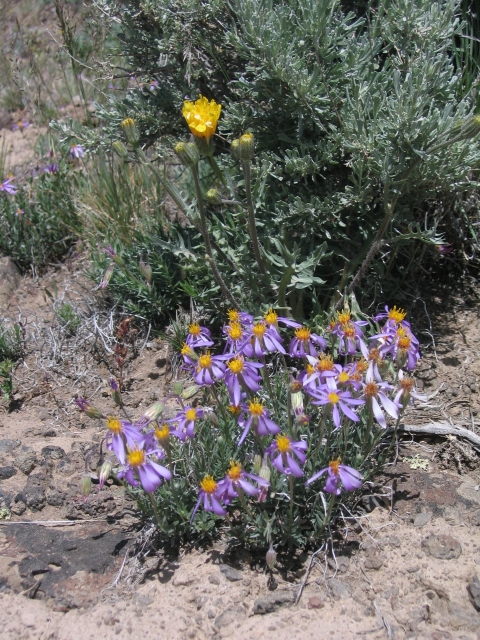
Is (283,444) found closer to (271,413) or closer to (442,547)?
(271,413)

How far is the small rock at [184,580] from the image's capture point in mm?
2211

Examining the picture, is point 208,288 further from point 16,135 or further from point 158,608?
Answer: point 16,135

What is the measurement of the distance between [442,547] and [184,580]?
0.90 metres

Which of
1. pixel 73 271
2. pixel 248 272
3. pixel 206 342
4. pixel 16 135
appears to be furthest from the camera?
pixel 16 135

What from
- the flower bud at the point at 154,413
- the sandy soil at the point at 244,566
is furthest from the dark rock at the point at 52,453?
the flower bud at the point at 154,413

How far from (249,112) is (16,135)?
149 inches

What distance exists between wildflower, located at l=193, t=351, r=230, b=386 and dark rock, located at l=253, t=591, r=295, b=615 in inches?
28.9

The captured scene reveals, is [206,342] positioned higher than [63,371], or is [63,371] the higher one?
[206,342]

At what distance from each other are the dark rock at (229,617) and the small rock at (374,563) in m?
0.46

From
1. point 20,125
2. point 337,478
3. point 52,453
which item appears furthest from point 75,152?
point 337,478

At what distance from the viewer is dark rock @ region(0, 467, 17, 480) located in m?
2.78

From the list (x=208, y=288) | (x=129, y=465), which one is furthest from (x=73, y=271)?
(x=129, y=465)

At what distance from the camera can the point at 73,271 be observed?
441 centimetres

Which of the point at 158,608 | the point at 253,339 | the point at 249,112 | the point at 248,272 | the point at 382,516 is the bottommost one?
the point at 382,516
